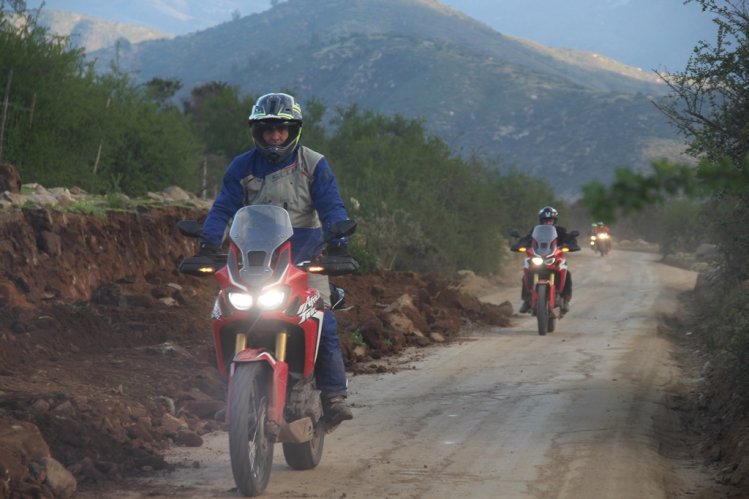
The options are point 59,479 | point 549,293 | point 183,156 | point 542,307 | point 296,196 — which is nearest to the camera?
point 59,479

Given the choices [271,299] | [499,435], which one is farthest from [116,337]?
[271,299]

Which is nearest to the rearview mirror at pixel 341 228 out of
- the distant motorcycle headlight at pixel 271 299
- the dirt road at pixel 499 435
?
the distant motorcycle headlight at pixel 271 299

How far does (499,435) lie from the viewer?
930 cm

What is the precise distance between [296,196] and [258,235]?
2.57 ft

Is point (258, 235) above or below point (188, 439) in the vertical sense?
above

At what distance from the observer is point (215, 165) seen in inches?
1913

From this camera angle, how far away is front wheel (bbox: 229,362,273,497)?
254 inches

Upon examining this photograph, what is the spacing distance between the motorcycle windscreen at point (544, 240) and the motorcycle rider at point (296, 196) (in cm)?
1212

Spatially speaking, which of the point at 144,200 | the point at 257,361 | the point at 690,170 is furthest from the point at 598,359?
the point at 690,170

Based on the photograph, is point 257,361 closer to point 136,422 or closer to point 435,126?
point 136,422

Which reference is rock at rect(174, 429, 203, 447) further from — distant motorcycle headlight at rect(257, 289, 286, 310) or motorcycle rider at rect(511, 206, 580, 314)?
motorcycle rider at rect(511, 206, 580, 314)

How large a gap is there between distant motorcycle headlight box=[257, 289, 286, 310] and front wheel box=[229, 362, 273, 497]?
1.22ft

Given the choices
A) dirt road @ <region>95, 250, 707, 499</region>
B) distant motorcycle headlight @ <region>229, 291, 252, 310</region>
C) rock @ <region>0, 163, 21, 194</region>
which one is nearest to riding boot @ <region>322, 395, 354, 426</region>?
dirt road @ <region>95, 250, 707, 499</region>

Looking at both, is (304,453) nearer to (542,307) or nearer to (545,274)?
(542,307)
